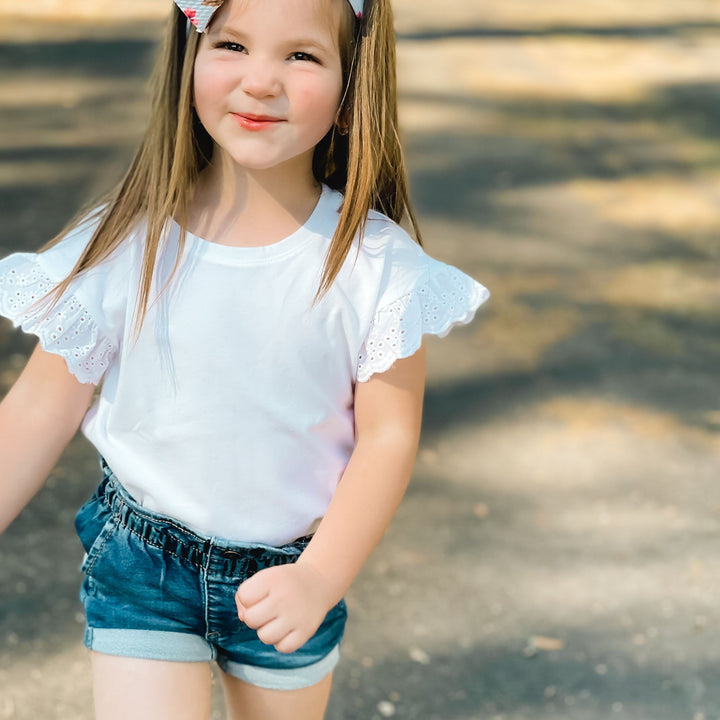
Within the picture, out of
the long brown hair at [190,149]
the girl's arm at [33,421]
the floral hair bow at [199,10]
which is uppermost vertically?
the floral hair bow at [199,10]

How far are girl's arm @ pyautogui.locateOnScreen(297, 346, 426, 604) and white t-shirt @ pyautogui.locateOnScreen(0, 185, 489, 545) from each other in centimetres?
4

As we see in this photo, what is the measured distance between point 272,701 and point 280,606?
0.36 m

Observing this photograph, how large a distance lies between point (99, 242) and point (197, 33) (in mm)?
296

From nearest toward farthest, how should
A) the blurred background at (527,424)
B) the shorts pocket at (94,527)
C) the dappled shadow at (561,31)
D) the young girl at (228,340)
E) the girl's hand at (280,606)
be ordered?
the girl's hand at (280,606) < the young girl at (228,340) < the shorts pocket at (94,527) < the blurred background at (527,424) < the dappled shadow at (561,31)

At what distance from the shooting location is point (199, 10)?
1.47 metres

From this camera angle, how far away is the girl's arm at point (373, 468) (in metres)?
1.52

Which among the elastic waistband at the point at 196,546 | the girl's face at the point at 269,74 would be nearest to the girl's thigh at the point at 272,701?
the elastic waistband at the point at 196,546

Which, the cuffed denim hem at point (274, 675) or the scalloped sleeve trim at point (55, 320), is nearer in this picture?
the scalloped sleeve trim at point (55, 320)

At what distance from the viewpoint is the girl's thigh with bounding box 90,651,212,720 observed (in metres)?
1.58

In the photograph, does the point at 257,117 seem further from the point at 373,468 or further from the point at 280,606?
the point at 280,606

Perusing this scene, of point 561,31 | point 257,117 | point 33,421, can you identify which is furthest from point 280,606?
point 561,31

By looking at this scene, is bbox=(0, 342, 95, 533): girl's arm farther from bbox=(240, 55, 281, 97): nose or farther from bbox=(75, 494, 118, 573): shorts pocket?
bbox=(240, 55, 281, 97): nose

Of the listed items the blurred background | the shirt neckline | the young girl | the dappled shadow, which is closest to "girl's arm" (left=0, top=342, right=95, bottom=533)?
the young girl

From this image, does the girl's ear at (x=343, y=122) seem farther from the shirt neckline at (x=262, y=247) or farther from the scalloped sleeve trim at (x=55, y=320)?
the scalloped sleeve trim at (x=55, y=320)
